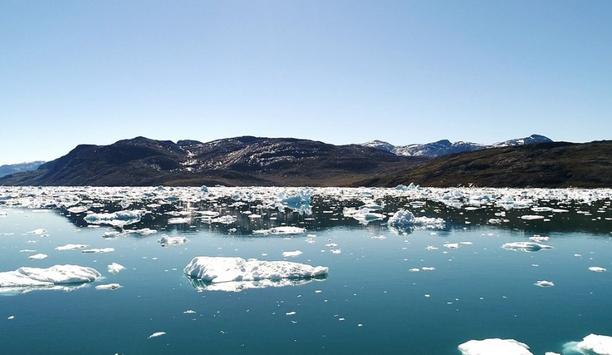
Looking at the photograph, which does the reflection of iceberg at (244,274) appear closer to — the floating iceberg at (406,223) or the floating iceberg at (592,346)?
the floating iceberg at (592,346)

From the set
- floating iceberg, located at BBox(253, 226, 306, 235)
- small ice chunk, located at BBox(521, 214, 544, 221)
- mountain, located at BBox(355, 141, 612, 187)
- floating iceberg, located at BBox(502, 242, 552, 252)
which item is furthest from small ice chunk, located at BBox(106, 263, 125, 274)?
mountain, located at BBox(355, 141, 612, 187)

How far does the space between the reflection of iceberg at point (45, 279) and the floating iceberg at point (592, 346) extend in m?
16.5

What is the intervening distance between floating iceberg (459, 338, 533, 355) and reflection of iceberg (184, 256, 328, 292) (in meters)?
7.97

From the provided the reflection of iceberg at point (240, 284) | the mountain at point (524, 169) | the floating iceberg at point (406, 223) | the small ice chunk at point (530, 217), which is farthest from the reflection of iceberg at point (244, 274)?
the mountain at point (524, 169)

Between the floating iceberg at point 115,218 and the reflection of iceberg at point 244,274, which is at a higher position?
the floating iceberg at point 115,218

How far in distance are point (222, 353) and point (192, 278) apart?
8.08 m

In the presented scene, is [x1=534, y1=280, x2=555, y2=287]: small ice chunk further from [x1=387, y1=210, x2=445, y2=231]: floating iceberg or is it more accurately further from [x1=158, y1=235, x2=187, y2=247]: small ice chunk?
[x1=158, y1=235, x2=187, y2=247]: small ice chunk

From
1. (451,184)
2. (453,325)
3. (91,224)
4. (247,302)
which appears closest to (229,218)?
(91,224)

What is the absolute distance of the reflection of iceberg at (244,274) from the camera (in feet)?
59.6

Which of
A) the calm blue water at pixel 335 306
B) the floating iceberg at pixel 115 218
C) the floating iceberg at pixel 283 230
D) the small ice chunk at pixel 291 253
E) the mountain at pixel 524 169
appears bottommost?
the calm blue water at pixel 335 306

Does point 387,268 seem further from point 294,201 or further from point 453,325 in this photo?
point 294,201

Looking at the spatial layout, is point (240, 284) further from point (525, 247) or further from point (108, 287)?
point (525, 247)

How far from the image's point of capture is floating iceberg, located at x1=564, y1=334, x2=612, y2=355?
11266mm

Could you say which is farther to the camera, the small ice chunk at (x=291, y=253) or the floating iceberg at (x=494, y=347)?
the small ice chunk at (x=291, y=253)
